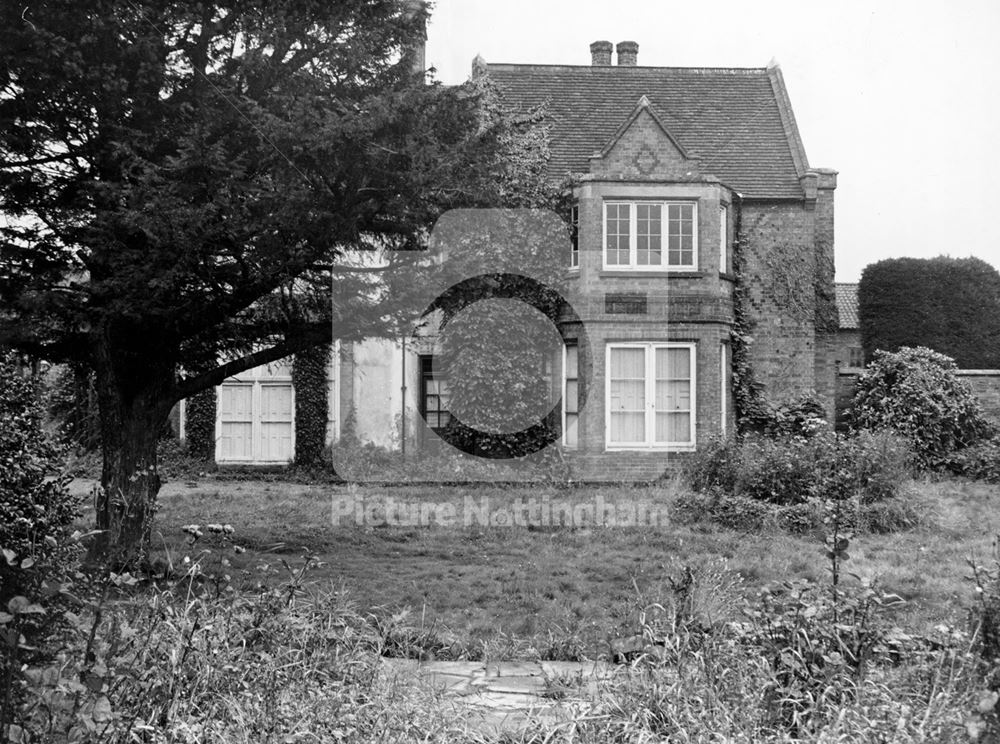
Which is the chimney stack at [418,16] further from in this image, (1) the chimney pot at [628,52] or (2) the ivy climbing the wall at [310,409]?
(1) the chimney pot at [628,52]

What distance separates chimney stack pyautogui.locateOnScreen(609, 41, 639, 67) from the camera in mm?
23969

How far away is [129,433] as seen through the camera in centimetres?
1049

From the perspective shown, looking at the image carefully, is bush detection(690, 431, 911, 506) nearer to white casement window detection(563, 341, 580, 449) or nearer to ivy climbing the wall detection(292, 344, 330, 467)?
white casement window detection(563, 341, 580, 449)

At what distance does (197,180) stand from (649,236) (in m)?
11.6

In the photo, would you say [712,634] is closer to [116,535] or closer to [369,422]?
[116,535]

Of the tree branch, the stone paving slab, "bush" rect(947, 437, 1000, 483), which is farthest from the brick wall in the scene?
the stone paving slab

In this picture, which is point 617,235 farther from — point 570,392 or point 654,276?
point 570,392

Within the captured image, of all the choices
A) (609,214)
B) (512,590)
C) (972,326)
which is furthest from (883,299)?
(512,590)

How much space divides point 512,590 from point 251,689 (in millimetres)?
4478

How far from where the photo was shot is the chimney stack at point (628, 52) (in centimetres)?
2397

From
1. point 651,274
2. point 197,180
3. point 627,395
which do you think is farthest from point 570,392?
point 197,180

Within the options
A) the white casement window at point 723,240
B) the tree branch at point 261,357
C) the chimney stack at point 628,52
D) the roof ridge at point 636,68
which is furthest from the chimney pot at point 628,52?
the tree branch at point 261,357

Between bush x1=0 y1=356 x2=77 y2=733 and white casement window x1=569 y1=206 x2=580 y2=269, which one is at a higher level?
white casement window x1=569 y1=206 x2=580 y2=269

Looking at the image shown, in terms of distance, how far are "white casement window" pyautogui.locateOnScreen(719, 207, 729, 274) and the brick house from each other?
6 centimetres
